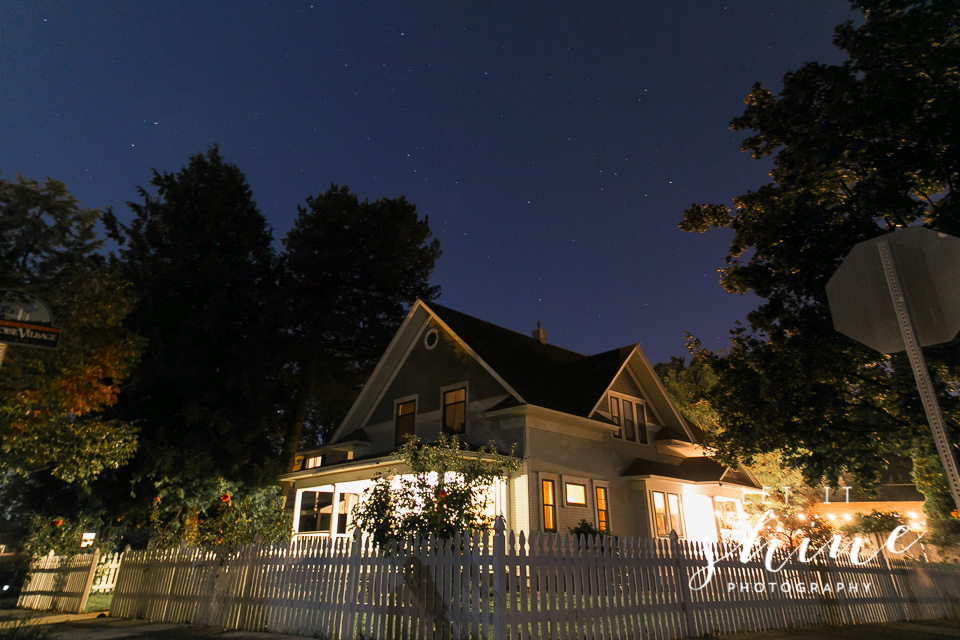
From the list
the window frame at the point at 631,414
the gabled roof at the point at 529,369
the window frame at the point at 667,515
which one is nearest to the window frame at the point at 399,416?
the gabled roof at the point at 529,369

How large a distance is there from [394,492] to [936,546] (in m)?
A: 17.1

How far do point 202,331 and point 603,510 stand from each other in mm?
17313

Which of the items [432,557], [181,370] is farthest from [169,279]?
[432,557]

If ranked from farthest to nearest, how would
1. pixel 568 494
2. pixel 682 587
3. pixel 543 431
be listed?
pixel 568 494 → pixel 543 431 → pixel 682 587

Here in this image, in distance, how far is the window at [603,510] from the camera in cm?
1894

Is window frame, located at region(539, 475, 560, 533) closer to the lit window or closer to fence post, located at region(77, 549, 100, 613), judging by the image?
the lit window

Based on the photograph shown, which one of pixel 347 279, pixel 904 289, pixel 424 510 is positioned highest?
pixel 347 279

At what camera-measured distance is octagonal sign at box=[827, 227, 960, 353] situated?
3.51 meters

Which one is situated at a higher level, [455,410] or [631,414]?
[631,414]

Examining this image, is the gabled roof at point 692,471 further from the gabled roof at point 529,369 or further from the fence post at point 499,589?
the fence post at point 499,589

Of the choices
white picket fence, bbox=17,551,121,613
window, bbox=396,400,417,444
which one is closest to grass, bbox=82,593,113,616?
→ white picket fence, bbox=17,551,121,613

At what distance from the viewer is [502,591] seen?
24.5 feet

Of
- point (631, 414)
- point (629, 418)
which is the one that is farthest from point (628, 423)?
point (631, 414)

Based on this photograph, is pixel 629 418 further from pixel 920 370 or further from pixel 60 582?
pixel 920 370
